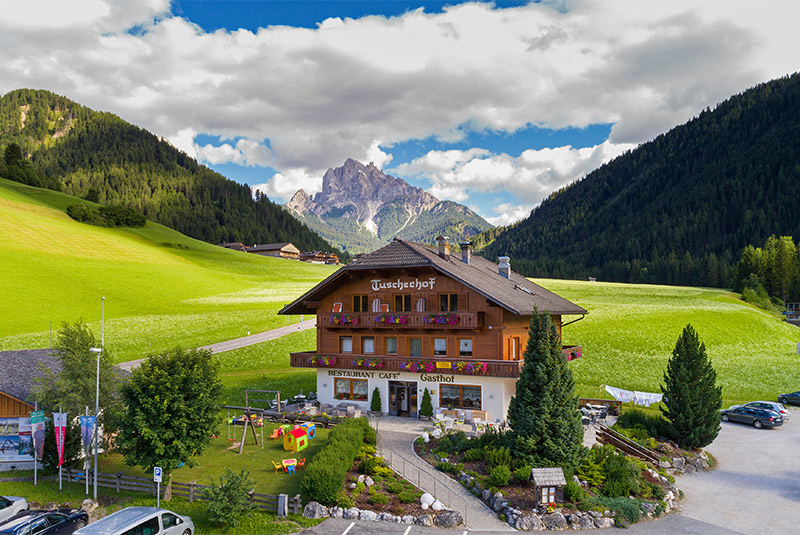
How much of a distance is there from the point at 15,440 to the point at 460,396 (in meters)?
27.3

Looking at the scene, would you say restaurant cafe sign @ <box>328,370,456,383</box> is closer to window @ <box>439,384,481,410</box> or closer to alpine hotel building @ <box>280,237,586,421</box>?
alpine hotel building @ <box>280,237,586,421</box>

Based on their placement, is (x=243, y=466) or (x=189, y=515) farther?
(x=243, y=466)

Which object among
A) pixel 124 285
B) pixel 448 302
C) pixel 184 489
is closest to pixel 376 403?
pixel 448 302

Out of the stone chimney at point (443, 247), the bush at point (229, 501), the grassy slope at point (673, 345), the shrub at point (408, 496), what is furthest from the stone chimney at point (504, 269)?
the bush at point (229, 501)

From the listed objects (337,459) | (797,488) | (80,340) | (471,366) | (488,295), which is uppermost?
(488,295)

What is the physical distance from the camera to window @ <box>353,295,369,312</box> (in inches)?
1607

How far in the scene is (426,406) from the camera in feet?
123

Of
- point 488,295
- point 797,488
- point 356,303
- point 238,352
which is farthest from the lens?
point 238,352

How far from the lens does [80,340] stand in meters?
27.5

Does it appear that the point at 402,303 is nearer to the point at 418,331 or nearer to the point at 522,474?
the point at 418,331

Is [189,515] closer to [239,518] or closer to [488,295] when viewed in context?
[239,518]

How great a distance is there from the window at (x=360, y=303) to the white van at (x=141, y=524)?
22118 mm

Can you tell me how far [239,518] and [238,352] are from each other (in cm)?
3859

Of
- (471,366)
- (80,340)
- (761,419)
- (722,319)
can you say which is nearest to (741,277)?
(722,319)
